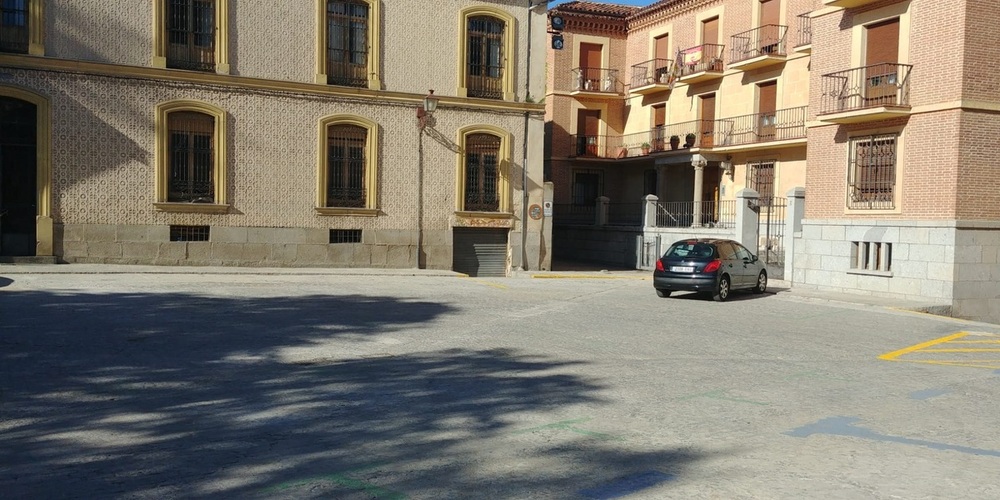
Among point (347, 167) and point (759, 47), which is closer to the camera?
point (347, 167)

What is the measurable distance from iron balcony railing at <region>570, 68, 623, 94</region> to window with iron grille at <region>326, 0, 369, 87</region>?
17180 mm

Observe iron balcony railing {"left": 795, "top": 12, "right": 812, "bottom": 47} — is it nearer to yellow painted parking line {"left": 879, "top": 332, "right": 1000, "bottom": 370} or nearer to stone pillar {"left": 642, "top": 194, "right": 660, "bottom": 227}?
stone pillar {"left": 642, "top": 194, "right": 660, "bottom": 227}

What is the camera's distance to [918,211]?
799 inches

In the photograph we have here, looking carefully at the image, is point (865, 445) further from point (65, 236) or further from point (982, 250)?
point (65, 236)

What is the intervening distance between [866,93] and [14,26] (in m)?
21.0

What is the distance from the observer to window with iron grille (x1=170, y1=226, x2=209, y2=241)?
22250 mm

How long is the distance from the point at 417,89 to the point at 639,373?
16664mm

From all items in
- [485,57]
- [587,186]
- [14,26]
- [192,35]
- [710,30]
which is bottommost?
[587,186]

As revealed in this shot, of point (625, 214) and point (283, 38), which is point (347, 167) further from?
point (625, 214)

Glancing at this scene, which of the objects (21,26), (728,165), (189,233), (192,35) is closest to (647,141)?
(728,165)

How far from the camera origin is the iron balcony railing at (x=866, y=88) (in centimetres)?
2069

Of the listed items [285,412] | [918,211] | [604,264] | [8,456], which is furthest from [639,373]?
[604,264]

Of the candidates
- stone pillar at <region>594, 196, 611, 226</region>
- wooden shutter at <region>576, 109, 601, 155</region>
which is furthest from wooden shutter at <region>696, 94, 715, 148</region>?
wooden shutter at <region>576, 109, 601, 155</region>

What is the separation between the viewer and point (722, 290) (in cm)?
1986
